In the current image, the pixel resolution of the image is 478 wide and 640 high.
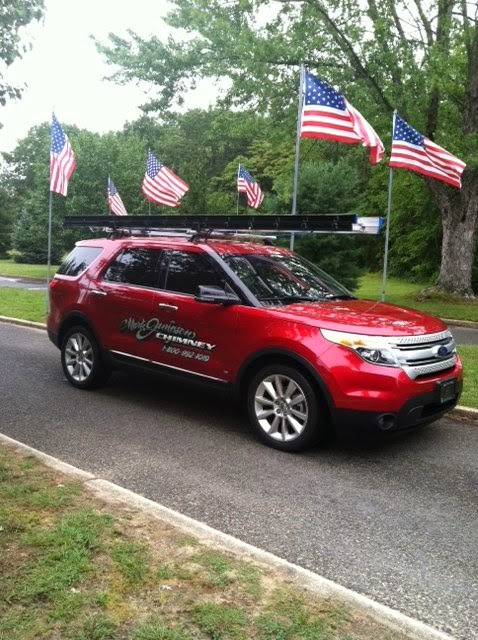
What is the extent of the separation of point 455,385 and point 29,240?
38844 mm

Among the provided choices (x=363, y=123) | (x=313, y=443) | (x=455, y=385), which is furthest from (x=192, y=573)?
(x=363, y=123)

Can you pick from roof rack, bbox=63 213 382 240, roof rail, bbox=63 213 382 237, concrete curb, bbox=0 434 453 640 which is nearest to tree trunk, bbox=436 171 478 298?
roof rack, bbox=63 213 382 240

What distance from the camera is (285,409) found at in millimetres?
5398

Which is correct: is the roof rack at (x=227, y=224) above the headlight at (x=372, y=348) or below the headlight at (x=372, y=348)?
above

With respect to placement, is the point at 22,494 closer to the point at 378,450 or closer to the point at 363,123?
the point at 378,450

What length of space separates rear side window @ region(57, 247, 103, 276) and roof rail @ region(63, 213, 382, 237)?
0.33 metres

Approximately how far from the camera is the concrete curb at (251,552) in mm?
2773

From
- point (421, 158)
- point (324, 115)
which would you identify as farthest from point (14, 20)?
point (421, 158)

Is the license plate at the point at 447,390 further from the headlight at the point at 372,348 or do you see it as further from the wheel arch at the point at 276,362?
the wheel arch at the point at 276,362

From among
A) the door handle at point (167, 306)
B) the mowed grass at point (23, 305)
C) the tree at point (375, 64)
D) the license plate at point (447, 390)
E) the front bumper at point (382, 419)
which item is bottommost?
the mowed grass at point (23, 305)

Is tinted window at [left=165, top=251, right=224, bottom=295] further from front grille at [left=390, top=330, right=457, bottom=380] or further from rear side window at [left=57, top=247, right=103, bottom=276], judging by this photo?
front grille at [left=390, top=330, right=457, bottom=380]

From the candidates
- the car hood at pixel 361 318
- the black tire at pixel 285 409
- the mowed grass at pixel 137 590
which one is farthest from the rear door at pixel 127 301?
the mowed grass at pixel 137 590

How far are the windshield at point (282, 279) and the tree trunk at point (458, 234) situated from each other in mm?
13485

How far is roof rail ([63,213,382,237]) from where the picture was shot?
5.94m
